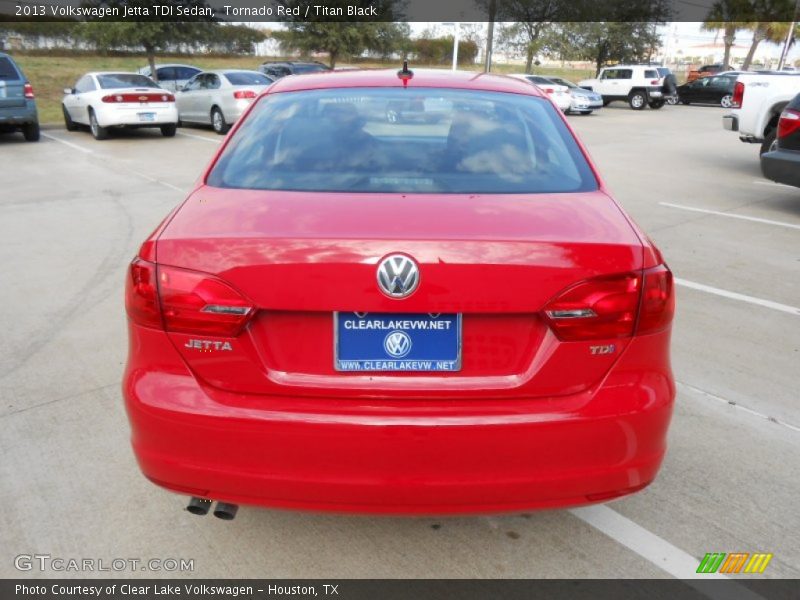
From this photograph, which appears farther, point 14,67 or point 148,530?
point 14,67

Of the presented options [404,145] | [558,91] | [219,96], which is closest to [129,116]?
[219,96]

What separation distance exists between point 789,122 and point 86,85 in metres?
14.5

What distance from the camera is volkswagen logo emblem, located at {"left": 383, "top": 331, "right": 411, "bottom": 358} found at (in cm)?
209

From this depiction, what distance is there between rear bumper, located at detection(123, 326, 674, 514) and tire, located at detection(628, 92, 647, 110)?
104ft

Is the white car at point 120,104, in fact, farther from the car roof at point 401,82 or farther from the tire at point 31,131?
the car roof at point 401,82

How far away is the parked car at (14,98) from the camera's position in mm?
14219

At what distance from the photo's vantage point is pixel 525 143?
2916mm

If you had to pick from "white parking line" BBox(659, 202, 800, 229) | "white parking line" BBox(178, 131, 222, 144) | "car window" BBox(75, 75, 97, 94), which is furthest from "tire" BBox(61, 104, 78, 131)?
"white parking line" BBox(659, 202, 800, 229)

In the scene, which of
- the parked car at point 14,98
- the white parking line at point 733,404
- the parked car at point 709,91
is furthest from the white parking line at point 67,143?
the parked car at point 709,91

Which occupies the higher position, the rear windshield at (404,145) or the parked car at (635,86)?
the rear windshield at (404,145)

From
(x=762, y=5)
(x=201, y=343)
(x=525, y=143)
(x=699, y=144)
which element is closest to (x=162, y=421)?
(x=201, y=343)

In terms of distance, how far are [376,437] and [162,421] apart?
666mm

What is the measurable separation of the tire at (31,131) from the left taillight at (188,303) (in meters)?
15.1
